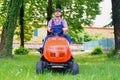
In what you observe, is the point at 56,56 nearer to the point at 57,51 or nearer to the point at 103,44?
the point at 57,51

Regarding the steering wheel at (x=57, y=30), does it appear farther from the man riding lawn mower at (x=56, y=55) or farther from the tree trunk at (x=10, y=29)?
the tree trunk at (x=10, y=29)

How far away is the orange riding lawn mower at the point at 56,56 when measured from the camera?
32.3 ft

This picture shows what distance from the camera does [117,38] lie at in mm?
22094

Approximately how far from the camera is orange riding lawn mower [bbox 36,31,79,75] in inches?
387

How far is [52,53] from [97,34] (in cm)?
6635

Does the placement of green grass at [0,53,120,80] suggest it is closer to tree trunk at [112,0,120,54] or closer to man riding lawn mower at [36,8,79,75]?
man riding lawn mower at [36,8,79,75]

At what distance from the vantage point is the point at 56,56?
9.84 metres

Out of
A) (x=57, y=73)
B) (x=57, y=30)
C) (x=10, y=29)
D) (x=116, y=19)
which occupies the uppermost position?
(x=116, y=19)

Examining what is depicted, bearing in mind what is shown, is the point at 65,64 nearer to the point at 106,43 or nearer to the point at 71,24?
the point at 71,24

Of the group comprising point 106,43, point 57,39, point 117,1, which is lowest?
point 106,43

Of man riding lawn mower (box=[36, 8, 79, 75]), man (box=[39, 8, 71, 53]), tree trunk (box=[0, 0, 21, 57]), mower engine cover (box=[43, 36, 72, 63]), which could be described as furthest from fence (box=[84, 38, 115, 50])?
mower engine cover (box=[43, 36, 72, 63])

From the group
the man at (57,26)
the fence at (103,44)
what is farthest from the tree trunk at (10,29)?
the fence at (103,44)

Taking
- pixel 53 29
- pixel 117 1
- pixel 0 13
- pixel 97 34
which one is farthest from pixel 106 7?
pixel 53 29

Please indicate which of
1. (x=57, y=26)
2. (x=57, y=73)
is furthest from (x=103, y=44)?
(x=57, y=73)
